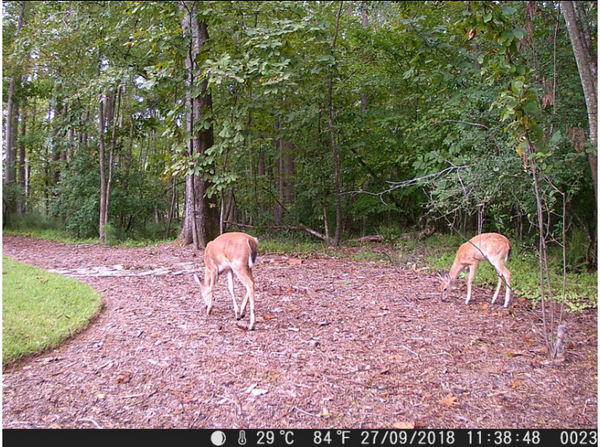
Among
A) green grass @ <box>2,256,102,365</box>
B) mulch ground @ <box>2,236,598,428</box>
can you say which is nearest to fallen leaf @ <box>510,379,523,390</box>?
mulch ground @ <box>2,236,598,428</box>

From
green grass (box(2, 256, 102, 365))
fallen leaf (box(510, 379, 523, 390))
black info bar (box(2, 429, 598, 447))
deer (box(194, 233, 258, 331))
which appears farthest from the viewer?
deer (box(194, 233, 258, 331))

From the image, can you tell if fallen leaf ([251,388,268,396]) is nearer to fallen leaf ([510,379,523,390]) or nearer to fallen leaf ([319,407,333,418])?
fallen leaf ([319,407,333,418])

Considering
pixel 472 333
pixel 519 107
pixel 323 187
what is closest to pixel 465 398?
pixel 472 333

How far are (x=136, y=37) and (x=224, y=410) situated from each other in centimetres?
745

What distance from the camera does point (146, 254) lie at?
916 cm

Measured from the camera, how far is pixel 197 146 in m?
9.15

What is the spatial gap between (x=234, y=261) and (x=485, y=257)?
2.99 meters

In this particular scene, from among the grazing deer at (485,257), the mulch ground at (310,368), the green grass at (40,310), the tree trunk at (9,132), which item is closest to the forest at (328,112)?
the tree trunk at (9,132)

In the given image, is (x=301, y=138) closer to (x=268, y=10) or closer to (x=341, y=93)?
(x=341, y=93)

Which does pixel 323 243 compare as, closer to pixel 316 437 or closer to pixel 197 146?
pixel 197 146

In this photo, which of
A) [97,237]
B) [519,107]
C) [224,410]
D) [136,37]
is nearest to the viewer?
[224,410]

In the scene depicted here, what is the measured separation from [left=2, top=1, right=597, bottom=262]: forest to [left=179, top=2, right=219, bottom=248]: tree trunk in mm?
45

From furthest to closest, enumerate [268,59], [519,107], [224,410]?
[268,59] < [519,107] < [224,410]

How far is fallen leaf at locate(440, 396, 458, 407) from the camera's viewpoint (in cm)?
288
